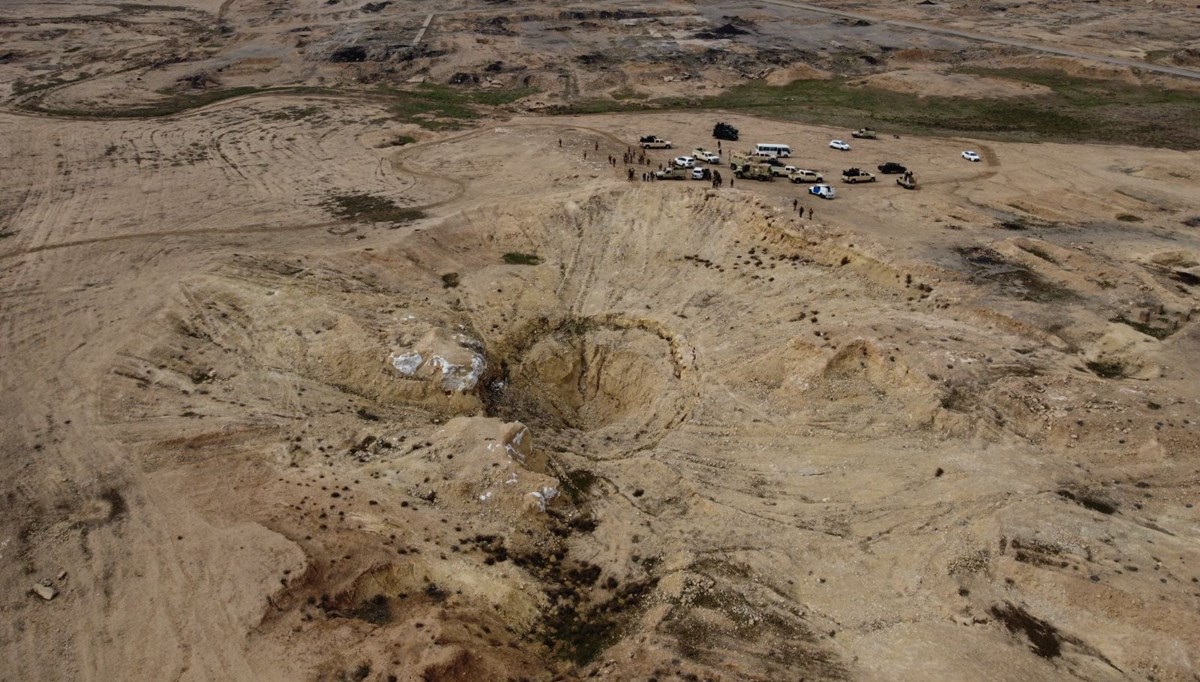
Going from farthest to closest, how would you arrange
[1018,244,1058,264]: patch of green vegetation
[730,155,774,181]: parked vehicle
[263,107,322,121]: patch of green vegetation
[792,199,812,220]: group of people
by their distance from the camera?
[263,107,322,121]: patch of green vegetation
[730,155,774,181]: parked vehicle
[792,199,812,220]: group of people
[1018,244,1058,264]: patch of green vegetation

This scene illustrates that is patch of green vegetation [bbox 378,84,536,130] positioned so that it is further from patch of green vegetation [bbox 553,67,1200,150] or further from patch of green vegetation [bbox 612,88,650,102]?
patch of green vegetation [bbox 612,88,650,102]

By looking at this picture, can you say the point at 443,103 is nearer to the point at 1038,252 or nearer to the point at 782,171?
the point at 782,171

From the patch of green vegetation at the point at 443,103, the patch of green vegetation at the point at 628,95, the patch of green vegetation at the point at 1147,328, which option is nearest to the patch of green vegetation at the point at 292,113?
the patch of green vegetation at the point at 443,103

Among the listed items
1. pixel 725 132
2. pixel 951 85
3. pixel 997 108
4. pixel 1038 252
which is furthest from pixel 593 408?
pixel 951 85

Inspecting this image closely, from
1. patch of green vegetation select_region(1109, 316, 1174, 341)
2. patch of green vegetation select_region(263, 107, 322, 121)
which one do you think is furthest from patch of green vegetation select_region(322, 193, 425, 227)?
patch of green vegetation select_region(1109, 316, 1174, 341)

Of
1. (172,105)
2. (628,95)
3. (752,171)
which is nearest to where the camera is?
(752,171)

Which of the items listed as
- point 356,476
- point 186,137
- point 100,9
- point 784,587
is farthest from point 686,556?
point 100,9
